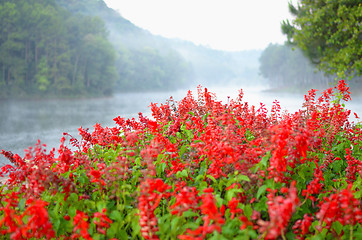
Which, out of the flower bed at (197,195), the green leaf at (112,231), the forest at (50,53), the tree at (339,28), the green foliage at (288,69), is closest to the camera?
the flower bed at (197,195)

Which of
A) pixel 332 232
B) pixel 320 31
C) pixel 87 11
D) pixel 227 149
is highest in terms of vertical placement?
pixel 87 11

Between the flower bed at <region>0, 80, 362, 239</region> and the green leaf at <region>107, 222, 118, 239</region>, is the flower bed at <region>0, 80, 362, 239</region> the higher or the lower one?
the higher one

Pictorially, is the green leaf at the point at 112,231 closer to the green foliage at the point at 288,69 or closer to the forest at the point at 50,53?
the forest at the point at 50,53

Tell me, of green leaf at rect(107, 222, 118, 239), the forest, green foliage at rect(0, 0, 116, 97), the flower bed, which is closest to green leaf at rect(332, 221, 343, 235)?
the flower bed

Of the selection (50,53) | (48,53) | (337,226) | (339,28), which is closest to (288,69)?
(50,53)

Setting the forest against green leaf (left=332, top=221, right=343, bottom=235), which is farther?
the forest

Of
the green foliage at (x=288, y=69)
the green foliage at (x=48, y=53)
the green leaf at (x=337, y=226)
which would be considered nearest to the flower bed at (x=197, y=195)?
the green leaf at (x=337, y=226)

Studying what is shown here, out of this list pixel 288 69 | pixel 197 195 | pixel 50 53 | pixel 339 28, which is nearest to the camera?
pixel 197 195

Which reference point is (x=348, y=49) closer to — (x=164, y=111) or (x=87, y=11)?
(x=164, y=111)

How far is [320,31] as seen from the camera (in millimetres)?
15039

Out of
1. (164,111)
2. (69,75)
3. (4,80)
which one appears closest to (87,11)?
(69,75)

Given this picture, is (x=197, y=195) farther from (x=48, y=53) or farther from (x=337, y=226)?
(x=48, y=53)

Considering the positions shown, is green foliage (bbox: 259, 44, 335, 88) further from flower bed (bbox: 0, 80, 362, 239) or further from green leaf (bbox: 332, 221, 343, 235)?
green leaf (bbox: 332, 221, 343, 235)

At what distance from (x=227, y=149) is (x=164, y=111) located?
2644 millimetres
